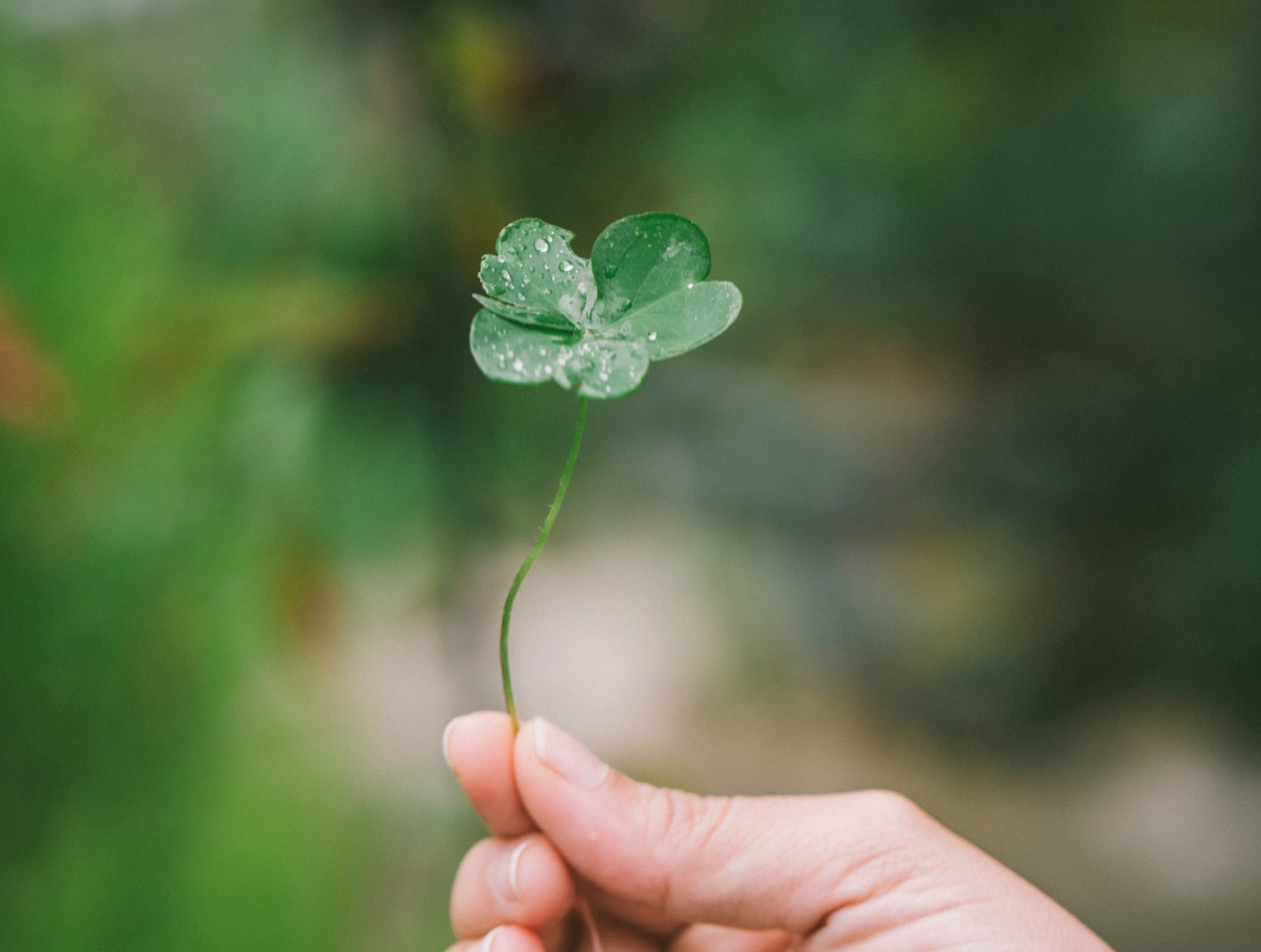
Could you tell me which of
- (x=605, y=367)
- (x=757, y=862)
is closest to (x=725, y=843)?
(x=757, y=862)

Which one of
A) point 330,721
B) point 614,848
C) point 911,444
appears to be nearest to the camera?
point 614,848

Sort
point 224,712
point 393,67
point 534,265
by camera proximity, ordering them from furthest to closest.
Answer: point 393,67, point 224,712, point 534,265

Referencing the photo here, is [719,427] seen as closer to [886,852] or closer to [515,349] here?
[886,852]

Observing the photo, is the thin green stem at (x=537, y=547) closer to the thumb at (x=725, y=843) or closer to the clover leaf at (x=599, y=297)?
the clover leaf at (x=599, y=297)

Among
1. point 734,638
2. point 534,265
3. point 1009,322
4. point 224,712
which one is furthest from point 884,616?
point 534,265

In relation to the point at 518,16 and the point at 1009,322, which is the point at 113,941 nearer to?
the point at 518,16

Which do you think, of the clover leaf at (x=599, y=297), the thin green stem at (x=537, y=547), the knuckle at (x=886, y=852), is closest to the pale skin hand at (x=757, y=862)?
the knuckle at (x=886, y=852)

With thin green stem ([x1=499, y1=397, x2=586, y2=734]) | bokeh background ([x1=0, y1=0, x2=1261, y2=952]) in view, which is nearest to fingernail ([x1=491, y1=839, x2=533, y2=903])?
thin green stem ([x1=499, y1=397, x2=586, y2=734])
